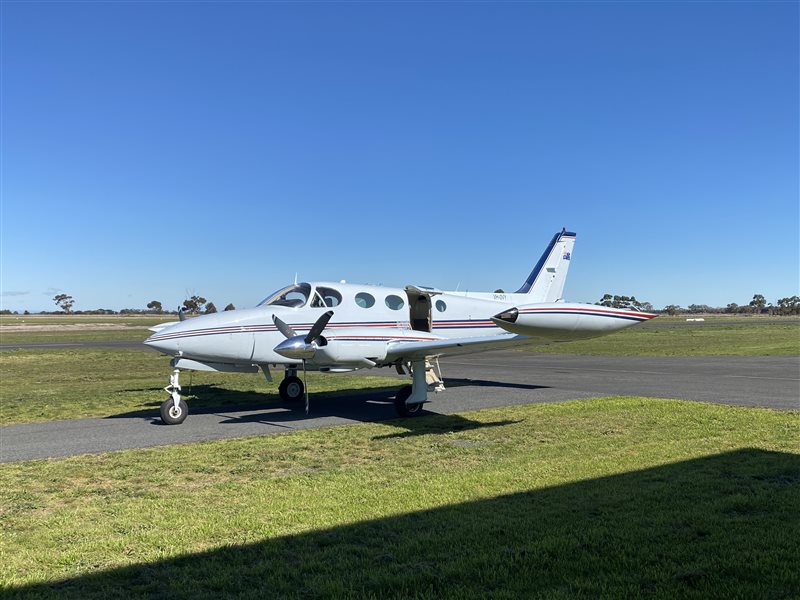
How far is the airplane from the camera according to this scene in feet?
35.9

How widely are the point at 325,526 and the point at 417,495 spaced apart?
4.82 ft

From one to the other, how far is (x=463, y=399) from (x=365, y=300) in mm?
4105

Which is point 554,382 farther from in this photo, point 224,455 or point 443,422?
point 224,455

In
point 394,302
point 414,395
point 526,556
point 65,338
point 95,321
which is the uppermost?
point 394,302

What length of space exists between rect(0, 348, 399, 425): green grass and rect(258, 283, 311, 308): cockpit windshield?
12.6 feet

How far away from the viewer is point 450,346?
42.3ft

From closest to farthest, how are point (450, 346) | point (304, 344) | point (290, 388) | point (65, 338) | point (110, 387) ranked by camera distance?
1. point (304, 344)
2. point (450, 346)
3. point (290, 388)
4. point (110, 387)
5. point (65, 338)

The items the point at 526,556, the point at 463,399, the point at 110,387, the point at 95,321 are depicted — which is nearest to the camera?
the point at 526,556

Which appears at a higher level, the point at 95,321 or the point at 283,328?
the point at 283,328

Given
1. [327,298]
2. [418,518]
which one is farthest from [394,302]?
[418,518]

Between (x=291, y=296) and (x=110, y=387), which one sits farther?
(x=110, y=387)

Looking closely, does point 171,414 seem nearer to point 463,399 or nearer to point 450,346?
point 450,346

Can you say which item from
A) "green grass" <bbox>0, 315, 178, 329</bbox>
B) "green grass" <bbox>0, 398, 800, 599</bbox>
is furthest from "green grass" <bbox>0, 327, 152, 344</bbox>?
"green grass" <bbox>0, 398, 800, 599</bbox>

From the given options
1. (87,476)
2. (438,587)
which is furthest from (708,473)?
(87,476)
